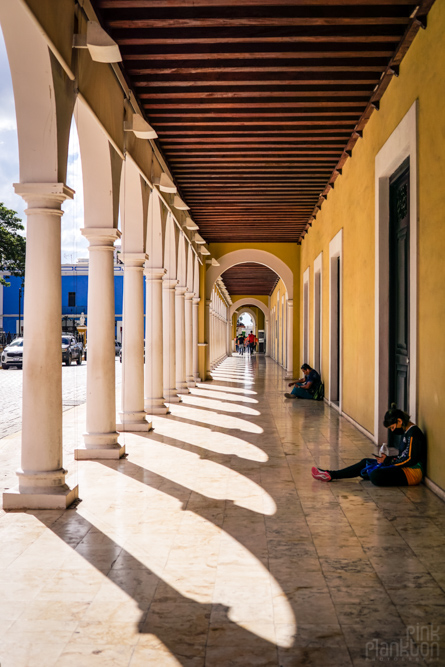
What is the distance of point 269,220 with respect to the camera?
1683cm

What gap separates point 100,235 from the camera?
7.38 m

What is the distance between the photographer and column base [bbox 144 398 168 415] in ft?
37.4

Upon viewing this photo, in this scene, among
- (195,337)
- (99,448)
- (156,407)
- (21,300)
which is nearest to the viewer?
(99,448)

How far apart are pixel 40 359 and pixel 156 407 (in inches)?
242

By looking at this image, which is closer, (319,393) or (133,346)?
(133,346)

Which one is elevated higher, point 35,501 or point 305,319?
point 305,319

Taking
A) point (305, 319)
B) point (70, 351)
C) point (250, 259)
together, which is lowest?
point (70, 351)

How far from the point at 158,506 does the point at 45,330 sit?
1.77 m

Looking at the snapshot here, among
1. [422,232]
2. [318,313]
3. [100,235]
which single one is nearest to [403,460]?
[422,232]

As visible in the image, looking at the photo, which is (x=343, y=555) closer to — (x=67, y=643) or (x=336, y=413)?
(x=67, y=643)

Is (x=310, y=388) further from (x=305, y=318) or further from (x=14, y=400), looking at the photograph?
(x=14, y=400)

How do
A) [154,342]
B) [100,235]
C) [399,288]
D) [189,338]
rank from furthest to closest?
1. [189,338]
2. [154,342]
3. [399,288]
4. [100,235]

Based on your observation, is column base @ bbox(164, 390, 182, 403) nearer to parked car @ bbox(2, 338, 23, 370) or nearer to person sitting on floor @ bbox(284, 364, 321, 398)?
person sitting on floor @ bbox(284, 364, 321, 398)

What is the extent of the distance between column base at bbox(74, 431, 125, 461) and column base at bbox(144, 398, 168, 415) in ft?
12.3
